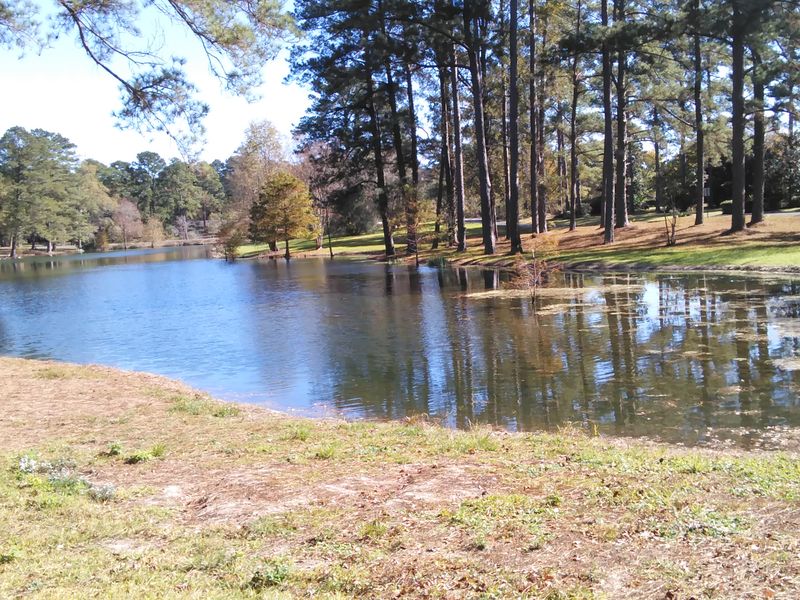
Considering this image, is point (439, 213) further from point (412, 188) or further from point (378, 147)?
point (412, 188)

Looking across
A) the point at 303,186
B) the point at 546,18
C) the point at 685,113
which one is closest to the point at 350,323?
the point at 546,18

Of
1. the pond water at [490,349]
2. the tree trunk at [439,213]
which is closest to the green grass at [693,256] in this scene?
the pond water at [490,349]

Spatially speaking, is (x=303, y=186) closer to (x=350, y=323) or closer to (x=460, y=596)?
(x=350, y=323)

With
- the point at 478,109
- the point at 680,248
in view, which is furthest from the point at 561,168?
the point at 680,248

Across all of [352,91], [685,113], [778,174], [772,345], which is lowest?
[772,345]

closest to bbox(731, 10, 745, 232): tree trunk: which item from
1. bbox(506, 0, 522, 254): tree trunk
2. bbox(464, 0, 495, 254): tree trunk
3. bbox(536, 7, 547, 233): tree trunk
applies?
bbox(506, 0, 522, 254): tree trunk

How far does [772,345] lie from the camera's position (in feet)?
A: 40.3

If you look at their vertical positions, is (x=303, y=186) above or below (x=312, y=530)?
above

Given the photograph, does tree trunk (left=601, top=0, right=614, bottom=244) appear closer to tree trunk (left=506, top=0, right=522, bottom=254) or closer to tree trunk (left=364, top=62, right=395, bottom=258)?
tree trunk (left=506, top=0, right=522, bottom=254)

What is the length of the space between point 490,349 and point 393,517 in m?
9.31

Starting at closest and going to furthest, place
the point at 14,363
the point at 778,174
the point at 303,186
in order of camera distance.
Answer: the point at 14,363, the point at 778,174, the point at 303,186

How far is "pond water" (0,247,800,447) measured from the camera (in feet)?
30.6

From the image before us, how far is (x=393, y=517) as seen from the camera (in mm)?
4848

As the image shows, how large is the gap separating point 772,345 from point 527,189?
128 feet
